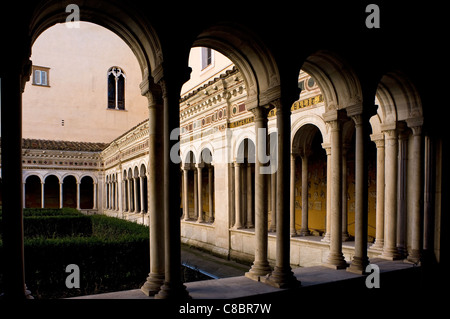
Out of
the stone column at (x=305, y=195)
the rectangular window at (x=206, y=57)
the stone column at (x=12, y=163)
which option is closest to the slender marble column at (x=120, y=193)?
the rectangular window at (x=206, y=57)

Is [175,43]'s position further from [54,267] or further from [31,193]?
[31,193]

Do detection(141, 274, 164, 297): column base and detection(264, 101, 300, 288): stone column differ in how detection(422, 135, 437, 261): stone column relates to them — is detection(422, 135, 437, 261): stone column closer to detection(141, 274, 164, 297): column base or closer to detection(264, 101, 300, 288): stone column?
detection(264, 101, 300, 288): stone column

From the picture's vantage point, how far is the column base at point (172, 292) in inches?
148

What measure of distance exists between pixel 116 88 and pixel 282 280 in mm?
26590

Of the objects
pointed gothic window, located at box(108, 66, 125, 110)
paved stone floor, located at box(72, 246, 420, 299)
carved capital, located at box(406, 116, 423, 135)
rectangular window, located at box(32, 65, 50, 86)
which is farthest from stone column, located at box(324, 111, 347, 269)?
rectangular window, located at box(32, 65, 50, 86)

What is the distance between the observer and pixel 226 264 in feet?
33.3

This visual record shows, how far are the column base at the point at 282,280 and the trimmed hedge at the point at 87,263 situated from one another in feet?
8.68

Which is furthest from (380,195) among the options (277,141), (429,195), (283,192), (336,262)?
(277,141)

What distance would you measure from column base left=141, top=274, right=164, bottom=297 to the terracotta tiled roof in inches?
829

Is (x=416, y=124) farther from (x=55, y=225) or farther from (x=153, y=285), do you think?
(x=55, y=225)

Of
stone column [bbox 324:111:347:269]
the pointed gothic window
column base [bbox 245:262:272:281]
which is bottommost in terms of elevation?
column base [bbox 245:262:272:281]

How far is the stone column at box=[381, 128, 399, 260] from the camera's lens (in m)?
6.46

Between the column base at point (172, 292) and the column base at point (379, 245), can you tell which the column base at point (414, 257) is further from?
the column base at point (172, 292)

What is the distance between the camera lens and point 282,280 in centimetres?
445
